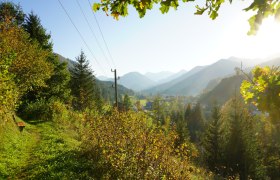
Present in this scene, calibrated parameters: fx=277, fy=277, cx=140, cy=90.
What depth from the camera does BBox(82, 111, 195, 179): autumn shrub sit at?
10711 millimetres

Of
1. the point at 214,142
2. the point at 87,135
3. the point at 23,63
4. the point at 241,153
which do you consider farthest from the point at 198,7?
the point at 214,142

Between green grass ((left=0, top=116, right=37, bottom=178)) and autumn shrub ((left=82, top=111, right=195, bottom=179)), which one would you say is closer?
autumn shrub ((left=82, top=111, right=195, bottom=179))

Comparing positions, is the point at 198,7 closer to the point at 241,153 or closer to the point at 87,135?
the point at 87,135

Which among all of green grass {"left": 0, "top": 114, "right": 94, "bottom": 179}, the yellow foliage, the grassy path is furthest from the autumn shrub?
the yellow foliage

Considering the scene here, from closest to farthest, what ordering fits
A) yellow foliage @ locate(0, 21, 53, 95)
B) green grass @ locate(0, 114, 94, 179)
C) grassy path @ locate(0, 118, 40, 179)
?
green grass @ locate(0, 114, 94, 179) < grassy path @ locate(0, 118, 40, 179) < yellow foliage @ locate(0, 21, 53, 95)

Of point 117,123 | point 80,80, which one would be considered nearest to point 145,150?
point 117,123

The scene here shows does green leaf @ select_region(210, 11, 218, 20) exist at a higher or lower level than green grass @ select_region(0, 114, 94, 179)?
higher

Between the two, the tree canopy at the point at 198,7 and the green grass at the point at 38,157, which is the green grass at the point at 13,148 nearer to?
the green grass at the point at 38,157

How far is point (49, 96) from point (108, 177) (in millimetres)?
23764

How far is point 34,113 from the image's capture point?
28.0 meters

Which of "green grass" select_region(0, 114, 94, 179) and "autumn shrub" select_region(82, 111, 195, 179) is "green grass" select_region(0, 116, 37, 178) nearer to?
"green grass" select_region(0, 114, 94, 179)

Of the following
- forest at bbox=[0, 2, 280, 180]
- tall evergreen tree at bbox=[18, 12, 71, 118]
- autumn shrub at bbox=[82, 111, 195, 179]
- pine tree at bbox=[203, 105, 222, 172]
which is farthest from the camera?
pine tree at bbox=[203, 105, 222, 172]

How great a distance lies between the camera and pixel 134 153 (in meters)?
11.2

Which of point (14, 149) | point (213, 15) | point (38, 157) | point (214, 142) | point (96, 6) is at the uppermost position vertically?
point (96, 6)
